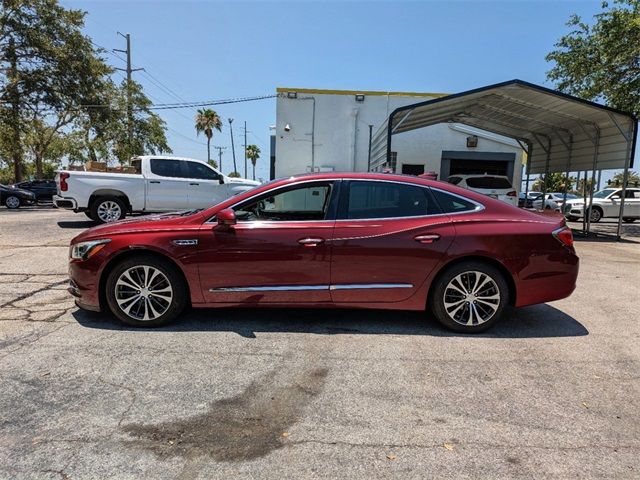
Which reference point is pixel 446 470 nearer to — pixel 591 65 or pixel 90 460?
pixel 90 460

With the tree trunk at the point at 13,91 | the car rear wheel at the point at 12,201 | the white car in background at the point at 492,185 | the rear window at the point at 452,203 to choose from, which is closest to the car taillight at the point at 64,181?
the rear window at the point at 452,203

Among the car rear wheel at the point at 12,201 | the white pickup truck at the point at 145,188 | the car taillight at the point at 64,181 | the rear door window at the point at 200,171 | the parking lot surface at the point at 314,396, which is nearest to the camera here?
the parking lot surface at the point at 314,396

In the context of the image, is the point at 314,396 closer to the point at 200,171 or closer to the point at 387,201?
the point at 387,201

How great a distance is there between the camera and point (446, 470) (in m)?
2.55

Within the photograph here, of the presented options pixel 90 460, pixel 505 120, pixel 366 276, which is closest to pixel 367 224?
pixel 366 276

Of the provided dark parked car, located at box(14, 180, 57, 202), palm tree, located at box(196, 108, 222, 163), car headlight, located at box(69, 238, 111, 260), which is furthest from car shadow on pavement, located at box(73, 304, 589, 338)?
palm tree, located at box(196, 108, 222, 163)

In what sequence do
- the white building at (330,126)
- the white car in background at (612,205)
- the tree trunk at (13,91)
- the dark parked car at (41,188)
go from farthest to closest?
1. the dark parked car at (41,188)
2. the tree trunk at (13,91)
3. the white car in background at (612,205)
4. the white building at (330,126)

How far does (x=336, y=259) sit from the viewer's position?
451cm

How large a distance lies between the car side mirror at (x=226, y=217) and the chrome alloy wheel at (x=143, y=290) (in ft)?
2.56

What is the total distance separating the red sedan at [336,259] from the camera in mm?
4496

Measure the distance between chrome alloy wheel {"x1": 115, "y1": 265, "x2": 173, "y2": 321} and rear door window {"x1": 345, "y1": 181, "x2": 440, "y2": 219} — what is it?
1.93 metres

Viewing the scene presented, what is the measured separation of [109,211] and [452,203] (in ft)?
31.2

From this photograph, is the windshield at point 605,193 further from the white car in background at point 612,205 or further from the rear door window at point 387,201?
the rear door window at point 387,201

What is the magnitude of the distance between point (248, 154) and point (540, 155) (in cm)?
→ 7276
